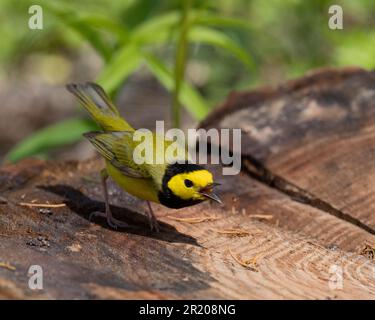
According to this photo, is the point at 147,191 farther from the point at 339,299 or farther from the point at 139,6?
the point at 139,6

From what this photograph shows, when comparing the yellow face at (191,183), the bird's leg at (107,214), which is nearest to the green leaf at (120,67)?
the bird's leg at (107,214)

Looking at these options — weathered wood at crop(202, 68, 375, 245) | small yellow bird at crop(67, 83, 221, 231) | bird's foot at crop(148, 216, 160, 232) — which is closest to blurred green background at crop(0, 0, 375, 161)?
weathered wood at crop(202, 68, 375, 245)


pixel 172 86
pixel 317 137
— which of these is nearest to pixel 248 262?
pixel 317 137

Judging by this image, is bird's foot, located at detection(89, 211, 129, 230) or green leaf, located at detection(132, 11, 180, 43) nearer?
bird's foot, located at detection(89, 211, 129, 230)

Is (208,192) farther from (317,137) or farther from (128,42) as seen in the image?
(128,42)

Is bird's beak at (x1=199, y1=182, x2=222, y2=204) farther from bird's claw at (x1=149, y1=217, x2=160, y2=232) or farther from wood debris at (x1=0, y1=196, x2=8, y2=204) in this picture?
wood debris at (x1=0, y1=196, x2=8, y2=204)

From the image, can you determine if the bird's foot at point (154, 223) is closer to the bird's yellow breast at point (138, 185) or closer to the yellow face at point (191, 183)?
the bird's yellow breast at point (138, 185)
